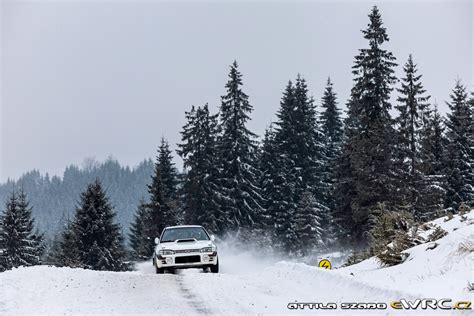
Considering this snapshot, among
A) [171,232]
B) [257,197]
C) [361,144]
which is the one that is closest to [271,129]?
[257,197]

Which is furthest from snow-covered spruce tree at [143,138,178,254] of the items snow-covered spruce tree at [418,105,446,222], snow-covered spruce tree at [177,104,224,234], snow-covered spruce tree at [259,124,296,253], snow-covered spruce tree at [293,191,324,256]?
snow-covered spruce tree at [418,105,446,222]

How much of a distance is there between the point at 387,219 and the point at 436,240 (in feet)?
8.83

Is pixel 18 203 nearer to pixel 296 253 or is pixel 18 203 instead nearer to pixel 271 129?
pixel 296 253

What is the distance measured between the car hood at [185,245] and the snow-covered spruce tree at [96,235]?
21485 millimetres

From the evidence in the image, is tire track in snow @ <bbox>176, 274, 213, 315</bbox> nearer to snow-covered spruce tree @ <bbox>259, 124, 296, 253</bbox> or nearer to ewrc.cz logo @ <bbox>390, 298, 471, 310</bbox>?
ewrc.cz logo @ <bbox>390, 298, 471, 310</bbox>

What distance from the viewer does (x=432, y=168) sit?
124 ft

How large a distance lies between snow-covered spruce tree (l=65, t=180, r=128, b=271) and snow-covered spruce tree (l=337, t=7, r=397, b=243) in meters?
15.9

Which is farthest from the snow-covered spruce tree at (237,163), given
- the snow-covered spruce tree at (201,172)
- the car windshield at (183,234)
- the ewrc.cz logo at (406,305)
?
the ewrc.cz logo at (406,305)

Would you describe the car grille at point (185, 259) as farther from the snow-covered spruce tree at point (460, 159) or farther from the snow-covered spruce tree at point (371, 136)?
the snow-covered spruce tree at point (460, 159)

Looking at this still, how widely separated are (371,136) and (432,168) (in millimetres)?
6283

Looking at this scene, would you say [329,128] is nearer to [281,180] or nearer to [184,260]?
[281,180]

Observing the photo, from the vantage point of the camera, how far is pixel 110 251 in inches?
1476

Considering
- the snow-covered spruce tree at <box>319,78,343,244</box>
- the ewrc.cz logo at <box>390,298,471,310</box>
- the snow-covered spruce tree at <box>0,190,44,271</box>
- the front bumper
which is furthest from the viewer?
the snow-covered spruce tree at <box>319,78,343,244</box>

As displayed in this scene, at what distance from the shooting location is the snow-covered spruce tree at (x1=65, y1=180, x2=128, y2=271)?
1437 inches
